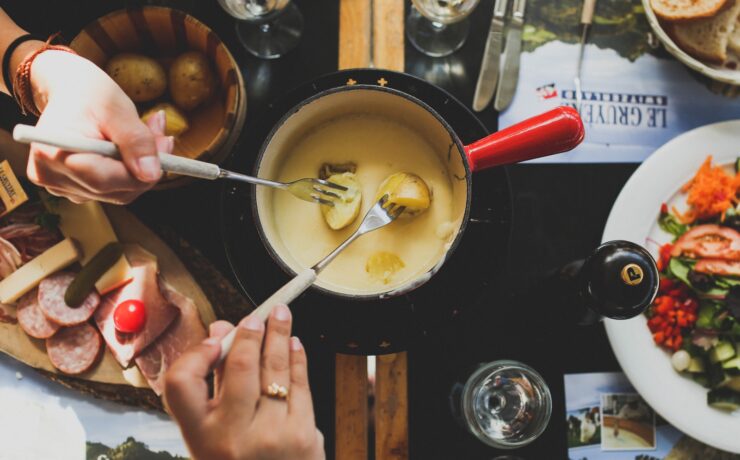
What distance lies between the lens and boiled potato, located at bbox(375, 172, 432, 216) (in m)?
0.86

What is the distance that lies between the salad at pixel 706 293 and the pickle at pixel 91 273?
1033 mm

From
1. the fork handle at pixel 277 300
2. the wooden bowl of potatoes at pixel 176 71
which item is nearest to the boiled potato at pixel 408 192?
the fork handle at pixel 277 300

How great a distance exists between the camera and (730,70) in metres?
1.09

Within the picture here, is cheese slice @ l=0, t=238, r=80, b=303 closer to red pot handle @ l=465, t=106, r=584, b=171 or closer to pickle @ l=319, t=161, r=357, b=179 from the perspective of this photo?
pickle @ l=319, t=161, r=357, b=179

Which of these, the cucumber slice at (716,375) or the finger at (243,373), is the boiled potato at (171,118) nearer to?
the finger at (243,373)

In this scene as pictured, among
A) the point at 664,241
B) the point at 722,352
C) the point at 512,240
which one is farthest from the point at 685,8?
the point at 722,352

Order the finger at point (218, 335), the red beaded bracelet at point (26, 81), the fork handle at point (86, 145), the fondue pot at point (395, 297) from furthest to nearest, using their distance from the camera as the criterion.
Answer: the fondue pot at point (395, 297) → the red beaded bracelet at point (26, 81) → the finger at point (218, 335) → the fork handle at point (86, 145)

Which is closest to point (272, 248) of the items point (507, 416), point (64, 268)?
point (64, 268)

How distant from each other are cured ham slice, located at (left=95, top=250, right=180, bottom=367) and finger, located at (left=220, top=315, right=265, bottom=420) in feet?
1.30

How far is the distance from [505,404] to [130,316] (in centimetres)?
76

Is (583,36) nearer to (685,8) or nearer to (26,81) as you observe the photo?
(685,8)

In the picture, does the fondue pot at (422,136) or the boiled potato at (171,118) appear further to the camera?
the boiled potato at (171,118)

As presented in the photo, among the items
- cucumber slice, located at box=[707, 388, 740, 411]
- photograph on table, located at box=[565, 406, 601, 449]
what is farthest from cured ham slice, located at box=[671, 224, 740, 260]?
photograph on table, located at box=[565, 406, 601, 449]

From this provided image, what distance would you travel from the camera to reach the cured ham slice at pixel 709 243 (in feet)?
3.40
